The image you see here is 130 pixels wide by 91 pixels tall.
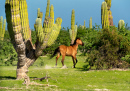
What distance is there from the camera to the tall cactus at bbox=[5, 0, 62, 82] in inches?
467

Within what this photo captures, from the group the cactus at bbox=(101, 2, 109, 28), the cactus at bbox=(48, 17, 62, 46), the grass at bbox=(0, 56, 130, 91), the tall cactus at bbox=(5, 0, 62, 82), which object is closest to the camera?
the grass at bbox=(0, 56, 130, 91)

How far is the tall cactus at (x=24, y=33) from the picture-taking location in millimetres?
11862

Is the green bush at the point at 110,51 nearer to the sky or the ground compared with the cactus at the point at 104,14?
nearer to the ground

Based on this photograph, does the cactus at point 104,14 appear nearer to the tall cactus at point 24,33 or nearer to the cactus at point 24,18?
the tall cactus at point 24,33

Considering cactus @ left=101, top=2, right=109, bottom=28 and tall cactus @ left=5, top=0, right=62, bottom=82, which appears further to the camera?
cactus @ left=101, top=2, right=109, bottom=28

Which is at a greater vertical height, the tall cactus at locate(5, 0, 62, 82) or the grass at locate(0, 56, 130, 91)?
the tall cactus at locate(5, 0, 62, 82)

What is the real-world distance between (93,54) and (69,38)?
53.0ft

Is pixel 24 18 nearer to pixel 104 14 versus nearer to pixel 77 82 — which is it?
pixel 77 82

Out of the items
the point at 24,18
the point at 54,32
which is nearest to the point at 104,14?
the point at 54,32

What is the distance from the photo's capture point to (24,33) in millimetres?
12570

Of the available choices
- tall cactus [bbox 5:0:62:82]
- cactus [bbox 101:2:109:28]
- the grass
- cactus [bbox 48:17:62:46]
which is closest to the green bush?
the grass

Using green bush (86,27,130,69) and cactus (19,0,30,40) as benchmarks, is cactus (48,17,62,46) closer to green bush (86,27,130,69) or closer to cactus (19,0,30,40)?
cactus (19,0,30,40)

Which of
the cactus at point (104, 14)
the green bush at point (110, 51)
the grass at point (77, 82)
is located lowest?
the grass at point (77, 82)

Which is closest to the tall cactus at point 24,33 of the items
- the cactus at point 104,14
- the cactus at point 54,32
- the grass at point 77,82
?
the cactus at point 54,32
